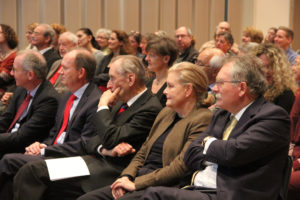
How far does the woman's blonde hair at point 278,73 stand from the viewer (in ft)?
11.3

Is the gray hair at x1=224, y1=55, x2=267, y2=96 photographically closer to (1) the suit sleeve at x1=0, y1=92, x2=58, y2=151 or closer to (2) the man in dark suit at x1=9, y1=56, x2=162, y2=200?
Answer: (2) the man in dark suit at x1=9, y1=56, x2=162, y2=200

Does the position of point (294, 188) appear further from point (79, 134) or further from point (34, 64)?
point (34, 64)

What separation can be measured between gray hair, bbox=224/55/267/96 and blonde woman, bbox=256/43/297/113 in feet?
2.67

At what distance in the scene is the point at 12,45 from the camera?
629cm

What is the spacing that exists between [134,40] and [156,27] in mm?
2046

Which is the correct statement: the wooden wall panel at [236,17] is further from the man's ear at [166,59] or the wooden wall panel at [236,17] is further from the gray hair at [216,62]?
the gray hair at [216,62]

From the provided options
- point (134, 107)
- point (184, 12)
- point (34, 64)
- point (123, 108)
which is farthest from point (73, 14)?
point (134, 107)

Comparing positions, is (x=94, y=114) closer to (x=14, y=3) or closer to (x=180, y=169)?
(x=180, y=169)

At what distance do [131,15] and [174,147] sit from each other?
707 centimetres

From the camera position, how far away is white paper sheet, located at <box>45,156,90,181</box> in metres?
3.25

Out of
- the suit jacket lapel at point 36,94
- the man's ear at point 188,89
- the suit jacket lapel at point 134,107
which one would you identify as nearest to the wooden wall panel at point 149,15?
the suit jacket lapel at point 36,94

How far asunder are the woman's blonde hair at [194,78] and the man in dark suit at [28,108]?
1.59 metres

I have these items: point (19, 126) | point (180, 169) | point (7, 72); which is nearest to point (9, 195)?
point (19, 126)

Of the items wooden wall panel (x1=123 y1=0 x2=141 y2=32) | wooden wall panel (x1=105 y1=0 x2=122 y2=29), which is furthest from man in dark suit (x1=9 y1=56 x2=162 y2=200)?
wooden wall panel (x1=123 y1=0 x2=141 y2=32)
